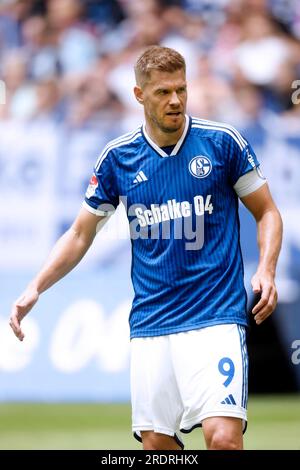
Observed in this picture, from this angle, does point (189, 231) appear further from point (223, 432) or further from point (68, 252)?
point (223, 432)

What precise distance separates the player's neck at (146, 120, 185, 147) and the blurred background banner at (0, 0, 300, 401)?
5989mm

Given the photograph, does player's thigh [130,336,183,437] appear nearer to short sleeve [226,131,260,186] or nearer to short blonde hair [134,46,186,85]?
short sleeve [226,131,260,186]

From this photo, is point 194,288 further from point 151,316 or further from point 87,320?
point 87,320

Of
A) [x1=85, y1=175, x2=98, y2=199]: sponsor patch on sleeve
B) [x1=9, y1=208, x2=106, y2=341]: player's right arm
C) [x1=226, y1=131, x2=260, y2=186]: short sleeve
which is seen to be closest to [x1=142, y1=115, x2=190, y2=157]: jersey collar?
[x1=226, y1=131, x2=260, y2=186]: short sleeve

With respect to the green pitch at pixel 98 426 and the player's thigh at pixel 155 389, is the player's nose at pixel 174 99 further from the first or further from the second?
the green pitch at pixel 98 426

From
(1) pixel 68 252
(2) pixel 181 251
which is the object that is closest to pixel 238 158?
(2) pixel 181 251

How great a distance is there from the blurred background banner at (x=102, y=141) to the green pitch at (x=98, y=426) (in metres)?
0.38

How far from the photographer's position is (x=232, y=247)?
6441 mm

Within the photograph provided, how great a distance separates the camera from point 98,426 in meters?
12.0

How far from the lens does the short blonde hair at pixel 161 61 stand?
6.38 m

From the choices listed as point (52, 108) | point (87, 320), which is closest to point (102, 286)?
point (87, 320)

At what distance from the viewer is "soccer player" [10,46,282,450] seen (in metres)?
6.29

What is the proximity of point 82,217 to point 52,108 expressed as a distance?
8.73 m

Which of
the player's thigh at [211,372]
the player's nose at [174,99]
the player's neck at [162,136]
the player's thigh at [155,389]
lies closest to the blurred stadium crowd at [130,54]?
the player's neck at [162,136]
